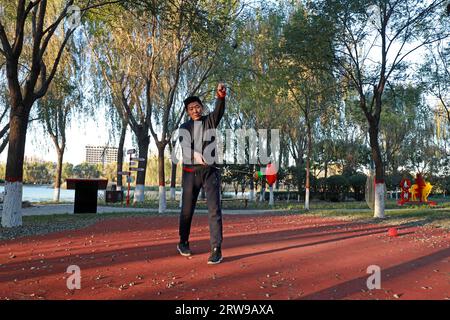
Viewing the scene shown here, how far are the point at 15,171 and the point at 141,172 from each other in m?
12.9

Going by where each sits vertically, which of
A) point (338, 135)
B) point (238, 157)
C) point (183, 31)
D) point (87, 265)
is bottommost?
point (87, 265)

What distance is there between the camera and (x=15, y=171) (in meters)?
10.3

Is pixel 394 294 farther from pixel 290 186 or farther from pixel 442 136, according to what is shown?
pixel 442 136

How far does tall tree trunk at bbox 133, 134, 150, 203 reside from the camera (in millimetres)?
23344

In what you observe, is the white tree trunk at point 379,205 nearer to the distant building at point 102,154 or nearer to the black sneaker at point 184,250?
the black sneaker at point 184,250

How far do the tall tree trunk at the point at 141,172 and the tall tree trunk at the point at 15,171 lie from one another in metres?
12.5

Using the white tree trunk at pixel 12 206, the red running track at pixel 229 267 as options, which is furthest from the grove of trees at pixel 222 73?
the red running track at pixel 229 267

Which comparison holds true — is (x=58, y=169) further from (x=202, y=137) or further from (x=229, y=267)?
(x=229, y=267)

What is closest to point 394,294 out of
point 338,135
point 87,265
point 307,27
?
point 87,265

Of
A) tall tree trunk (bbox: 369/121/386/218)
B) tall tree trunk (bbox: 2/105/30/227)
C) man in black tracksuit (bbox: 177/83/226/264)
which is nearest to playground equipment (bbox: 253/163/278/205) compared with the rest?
tall tree trunk (bbox: 369/121/386/218)

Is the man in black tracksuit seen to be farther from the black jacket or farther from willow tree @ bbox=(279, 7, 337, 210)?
willow tree @ bbox=(279, 7, 337, 210)

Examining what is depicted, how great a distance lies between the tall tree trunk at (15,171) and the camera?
32.9 ft

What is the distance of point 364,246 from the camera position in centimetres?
732
